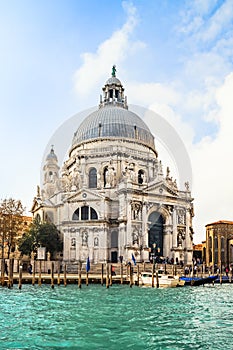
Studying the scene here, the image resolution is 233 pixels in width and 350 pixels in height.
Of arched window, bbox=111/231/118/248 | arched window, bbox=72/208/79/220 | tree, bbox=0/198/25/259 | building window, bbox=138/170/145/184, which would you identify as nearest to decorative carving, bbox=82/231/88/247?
arched window, bbox=72/208/79/220

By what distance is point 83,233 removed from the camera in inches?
1558

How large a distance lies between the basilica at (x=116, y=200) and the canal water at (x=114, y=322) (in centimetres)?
1888

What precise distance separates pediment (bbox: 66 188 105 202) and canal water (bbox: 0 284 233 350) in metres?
20.2

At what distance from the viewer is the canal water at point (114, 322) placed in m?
10.5

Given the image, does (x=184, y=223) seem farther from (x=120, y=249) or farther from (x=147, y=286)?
(x=147, y=286)

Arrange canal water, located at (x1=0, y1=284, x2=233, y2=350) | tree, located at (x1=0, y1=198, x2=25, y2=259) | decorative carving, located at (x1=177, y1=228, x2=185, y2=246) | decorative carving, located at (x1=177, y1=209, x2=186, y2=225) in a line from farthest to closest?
decorative carving, located at (x1=177, y1=209, x2=186, y2=225), decorative carving, located at (x1=177, y1=228, x2=185, y2=246), tree, located at (x1=0, y1=198, x2=25, y2=259), canal water, located at (x1=0, y1=284, x2=233, y2=350)

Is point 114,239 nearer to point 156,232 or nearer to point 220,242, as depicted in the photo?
point 156,232

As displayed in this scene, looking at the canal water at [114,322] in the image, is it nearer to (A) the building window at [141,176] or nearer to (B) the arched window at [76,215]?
(B) the arched window at [76,215]

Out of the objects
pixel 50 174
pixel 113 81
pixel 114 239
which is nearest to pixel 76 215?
pixel 114 239

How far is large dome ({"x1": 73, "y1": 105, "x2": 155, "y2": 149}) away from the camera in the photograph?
46.2m

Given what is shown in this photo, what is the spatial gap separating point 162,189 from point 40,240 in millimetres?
Answer: 11342

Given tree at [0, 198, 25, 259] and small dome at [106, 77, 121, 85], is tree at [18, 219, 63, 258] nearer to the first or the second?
tree at [0, 198, 25, 259]

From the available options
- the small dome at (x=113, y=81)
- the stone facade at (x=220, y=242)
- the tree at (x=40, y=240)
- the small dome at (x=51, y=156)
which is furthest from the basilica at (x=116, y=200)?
the stone facade at (x=220, y=242)

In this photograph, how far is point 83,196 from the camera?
40.6 m
